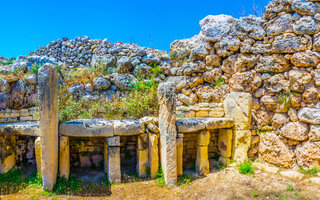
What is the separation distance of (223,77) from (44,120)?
5.45 m

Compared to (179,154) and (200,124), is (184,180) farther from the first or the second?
(200,124)

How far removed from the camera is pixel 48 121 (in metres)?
4.41

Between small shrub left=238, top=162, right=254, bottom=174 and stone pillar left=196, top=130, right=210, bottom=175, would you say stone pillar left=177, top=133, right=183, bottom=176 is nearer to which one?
stone pillar left=196, top=130, right=210, bottom=175

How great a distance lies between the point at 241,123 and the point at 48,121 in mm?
4975

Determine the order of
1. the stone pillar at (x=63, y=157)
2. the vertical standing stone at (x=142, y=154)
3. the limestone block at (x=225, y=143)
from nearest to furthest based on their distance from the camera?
the stone pillar at (x=63, y=157)
the vertical standing stone at (x=142, y=154)
the limestone block at (x=225, y=143)

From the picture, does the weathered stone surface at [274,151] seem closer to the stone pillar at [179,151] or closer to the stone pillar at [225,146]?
the stone pillar at [225,146]

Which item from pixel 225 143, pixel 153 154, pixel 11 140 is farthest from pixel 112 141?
pixel 225 143

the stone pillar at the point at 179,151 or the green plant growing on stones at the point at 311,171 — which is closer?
the green plant growing on stones at the point at 311,171

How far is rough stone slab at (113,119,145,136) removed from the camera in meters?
4.90

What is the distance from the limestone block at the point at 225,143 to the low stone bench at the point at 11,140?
195 inches

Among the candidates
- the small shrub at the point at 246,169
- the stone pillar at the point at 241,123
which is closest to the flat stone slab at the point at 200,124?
the stone pillar at the point at 241,123

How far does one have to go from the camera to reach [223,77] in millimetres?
6848

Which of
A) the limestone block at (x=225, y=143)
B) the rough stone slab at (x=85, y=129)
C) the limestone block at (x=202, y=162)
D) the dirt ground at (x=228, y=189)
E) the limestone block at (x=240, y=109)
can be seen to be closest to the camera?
the dirt ground at (x=228, y=189)

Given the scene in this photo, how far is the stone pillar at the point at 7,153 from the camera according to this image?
5180 millimetres
